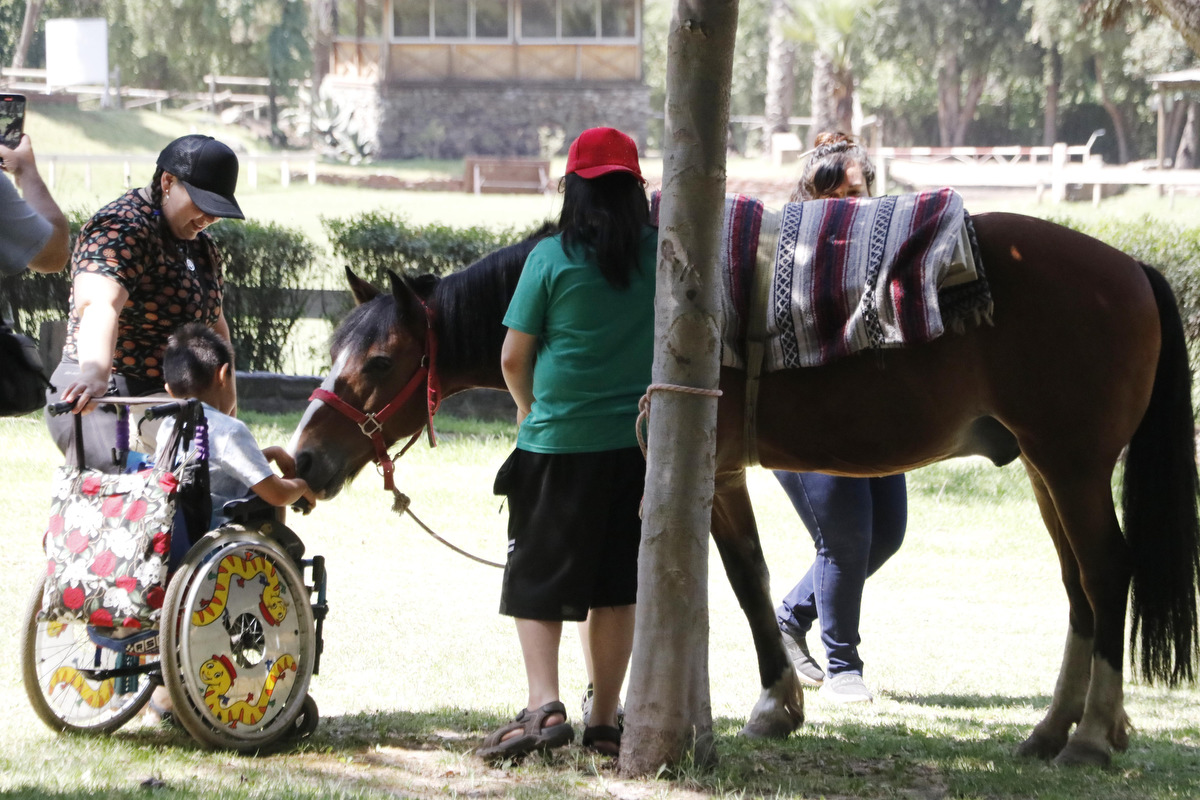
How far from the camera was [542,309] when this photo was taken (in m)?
3.29

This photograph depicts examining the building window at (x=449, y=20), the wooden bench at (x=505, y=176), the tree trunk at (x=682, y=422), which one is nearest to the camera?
the tree trunk at (x=682, y=422)

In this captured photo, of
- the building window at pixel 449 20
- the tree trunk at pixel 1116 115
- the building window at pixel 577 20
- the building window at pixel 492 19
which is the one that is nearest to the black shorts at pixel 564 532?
the building window at pixel 577 20

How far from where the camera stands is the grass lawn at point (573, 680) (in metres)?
3.24

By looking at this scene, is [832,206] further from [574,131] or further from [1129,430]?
[574,131]

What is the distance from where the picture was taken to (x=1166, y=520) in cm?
400

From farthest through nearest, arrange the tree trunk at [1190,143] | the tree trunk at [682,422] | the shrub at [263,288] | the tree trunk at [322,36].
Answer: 1. the tree trunk at [1190,143]
2. the tree trunk at [322,36]
3. the shrub at [263,288]
4. the tree trunk at [682,422]

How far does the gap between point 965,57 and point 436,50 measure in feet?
71.2

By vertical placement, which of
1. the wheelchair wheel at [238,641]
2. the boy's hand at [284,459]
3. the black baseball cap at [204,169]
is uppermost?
the black baseball cap at [204,169]

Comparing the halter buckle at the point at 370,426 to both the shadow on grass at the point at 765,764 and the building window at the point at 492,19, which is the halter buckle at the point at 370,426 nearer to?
the shadow on grass at the point at 765,764

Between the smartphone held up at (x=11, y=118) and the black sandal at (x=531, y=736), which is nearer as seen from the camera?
the smartphone held up at (x=11, y=118)

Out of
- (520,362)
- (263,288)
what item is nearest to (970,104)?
(263,288)

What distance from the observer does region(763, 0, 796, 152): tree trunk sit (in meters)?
32.6

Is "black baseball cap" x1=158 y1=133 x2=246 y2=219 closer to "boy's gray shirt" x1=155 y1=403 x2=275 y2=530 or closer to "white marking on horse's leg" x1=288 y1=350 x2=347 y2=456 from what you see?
"white marking on horse's leg" x1=288 y1=350 x2=347 y2=456

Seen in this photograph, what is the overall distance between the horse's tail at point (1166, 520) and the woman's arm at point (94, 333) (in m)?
3.32
